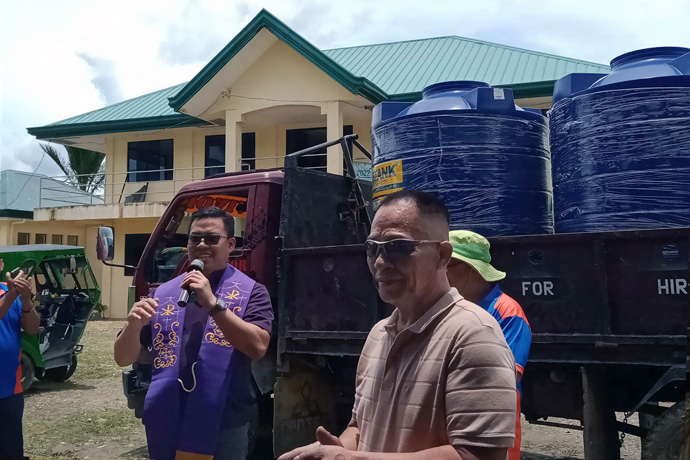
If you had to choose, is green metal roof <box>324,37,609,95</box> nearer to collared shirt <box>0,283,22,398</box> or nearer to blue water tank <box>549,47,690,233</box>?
blue water tank <box>549,47,690,233</box>

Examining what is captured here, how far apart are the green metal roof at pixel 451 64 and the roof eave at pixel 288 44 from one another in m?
0.87

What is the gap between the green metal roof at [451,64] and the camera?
1283 centimetres

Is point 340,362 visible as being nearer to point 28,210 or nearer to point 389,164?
point 389,164

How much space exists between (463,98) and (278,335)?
6.03ft

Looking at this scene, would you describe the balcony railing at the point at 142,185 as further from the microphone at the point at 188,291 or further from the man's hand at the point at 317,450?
the man's hand at the point at 317,450

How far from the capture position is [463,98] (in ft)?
11.4

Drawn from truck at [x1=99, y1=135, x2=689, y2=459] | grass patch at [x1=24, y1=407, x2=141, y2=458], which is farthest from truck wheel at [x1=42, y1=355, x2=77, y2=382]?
truck at [x1=99, y1=135, x2=689, y2=459]

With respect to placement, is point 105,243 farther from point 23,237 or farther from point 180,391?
point 23,237

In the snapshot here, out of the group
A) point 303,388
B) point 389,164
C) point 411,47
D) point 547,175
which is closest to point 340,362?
point 303,388

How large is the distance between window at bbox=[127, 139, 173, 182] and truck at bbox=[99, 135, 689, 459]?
12933 mm

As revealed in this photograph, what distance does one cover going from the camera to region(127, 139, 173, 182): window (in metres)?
16.9

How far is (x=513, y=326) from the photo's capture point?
2.11 metres

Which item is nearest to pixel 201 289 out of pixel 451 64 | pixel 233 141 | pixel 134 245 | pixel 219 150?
pixel 233 141

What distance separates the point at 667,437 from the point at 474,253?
147cm
